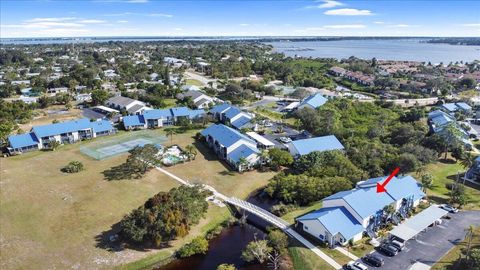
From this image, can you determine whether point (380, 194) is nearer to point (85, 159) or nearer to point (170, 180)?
point (170, 180)

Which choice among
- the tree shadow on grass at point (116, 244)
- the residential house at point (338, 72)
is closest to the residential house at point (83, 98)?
the tree shadow on grass at point (116, 244)

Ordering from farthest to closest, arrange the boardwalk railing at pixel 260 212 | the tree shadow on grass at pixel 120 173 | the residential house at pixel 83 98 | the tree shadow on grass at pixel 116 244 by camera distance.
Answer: the residential house at pixel 83 98, the tree shadow on grass at pixel 120 173, the boardwalk railing at pixel 260 212, the tree shadow on grass at pixel 116 244

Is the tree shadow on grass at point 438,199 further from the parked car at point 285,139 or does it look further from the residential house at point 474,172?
the parked car at point 285,139

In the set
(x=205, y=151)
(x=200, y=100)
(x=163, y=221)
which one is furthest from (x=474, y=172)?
(x=200, y=100)

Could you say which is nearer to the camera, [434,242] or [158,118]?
[434,242]

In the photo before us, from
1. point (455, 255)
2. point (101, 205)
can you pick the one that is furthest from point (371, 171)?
point (101, 205)

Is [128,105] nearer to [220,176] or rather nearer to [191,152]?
[191,152]

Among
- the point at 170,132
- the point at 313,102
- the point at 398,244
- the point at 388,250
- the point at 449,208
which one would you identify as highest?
the point at 313,102
